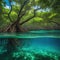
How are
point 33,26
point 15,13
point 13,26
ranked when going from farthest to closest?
1. point 33,26
2. point 15,13
3. point 13,26

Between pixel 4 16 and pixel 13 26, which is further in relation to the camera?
pixel 4 16

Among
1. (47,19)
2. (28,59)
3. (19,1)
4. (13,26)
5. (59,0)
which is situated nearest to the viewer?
(28,59)

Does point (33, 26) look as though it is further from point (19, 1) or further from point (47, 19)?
point (19, 1)

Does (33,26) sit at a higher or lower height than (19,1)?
lower

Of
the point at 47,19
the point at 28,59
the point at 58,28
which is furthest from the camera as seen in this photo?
the point at 58,28

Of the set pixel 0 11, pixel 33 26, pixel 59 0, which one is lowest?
pixel 33 26

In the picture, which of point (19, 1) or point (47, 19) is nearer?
point (19, 1)

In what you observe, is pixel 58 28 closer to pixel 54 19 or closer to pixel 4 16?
pixel 54 19

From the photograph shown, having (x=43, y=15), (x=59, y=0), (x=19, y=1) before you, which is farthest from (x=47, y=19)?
(x=59, y=0)

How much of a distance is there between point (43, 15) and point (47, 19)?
71 cm

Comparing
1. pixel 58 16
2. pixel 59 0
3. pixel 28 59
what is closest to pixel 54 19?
pixel 58 16

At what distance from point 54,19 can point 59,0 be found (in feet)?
44.0

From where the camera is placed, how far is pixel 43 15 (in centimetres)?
2336

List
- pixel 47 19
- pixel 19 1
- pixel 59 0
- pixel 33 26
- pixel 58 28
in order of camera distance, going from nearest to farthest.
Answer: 1. pixel 59 0
2. pixel 19 1
3. pixel 47 19
4. pixel 58 28
5. pixel 33 26
